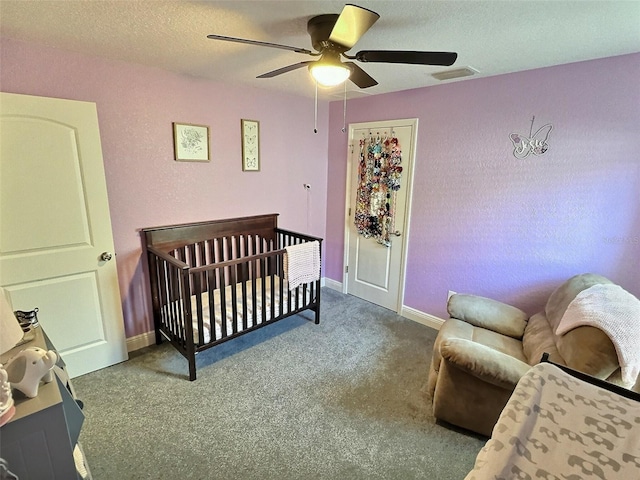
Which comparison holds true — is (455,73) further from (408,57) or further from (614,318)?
(614,318)

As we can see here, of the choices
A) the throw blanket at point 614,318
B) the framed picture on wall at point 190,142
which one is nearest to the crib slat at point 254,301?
the framed picture on wall at point 190,142

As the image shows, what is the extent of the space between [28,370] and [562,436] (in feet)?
5.75

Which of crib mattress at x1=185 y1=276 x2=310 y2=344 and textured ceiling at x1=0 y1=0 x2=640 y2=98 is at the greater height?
textured ceiling at x1=0 y1=0 x2=640 y2=98

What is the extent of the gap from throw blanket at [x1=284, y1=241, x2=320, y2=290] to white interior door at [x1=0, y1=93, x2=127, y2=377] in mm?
1348

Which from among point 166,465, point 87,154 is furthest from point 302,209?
point 166,465

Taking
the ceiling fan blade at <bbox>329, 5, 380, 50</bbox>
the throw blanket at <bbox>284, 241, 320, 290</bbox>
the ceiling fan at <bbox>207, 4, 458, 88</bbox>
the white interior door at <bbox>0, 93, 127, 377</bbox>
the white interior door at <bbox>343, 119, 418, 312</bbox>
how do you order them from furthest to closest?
1. the white interior door at <bbox>343, 119, 418, 312</bbox>
2. the throw blanket at <bbox>284, 241, 320, 290</bbox>
3. the white interior door at <bbox>0, 93, 127, 377</bbox>
4. the ceiling fan at <bbox>207, 4, 458, 88</bbox>
5. the ceiling fan blade at <bbox>329, 5, 380, 50</bbox>

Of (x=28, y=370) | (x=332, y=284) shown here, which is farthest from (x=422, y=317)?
(x=28, y=370)

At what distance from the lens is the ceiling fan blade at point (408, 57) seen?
4.92 ft

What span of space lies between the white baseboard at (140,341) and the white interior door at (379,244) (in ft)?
7.22

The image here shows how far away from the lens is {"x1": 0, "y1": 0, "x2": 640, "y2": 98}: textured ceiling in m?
1.48

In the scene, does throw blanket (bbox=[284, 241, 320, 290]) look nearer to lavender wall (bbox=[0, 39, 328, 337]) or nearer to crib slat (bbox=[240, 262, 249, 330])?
crib slat (bbox=[240, 262, 249, 330])

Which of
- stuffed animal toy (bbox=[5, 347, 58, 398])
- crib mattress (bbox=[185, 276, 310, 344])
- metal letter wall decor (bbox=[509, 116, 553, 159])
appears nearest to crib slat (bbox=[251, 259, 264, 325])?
crib mattress (bbox=[185, 276, 310, 344])

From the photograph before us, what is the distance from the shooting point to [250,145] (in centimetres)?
317

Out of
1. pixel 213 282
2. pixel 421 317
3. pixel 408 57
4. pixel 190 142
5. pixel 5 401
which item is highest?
pixel 408 57
